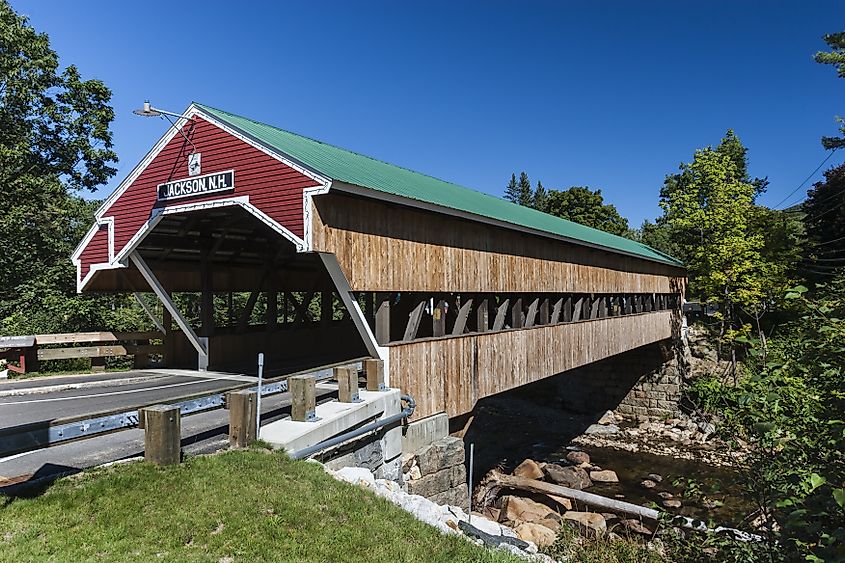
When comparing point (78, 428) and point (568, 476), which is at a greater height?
point (78, 428)

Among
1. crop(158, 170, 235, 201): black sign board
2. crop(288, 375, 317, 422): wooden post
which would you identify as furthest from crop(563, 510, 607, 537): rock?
crop(158, 170, 235, 201): black sign board

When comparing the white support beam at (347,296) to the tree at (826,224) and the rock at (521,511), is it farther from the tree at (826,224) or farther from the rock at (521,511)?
the tree at (826,224)

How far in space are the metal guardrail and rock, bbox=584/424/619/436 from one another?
20.9m

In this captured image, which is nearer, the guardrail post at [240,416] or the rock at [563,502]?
the guardrail post at [240,416]

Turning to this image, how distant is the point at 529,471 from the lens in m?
17.4

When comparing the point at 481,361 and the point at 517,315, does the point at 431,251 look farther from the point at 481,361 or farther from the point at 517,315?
the point at 517,315

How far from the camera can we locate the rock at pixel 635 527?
12547 millimetres

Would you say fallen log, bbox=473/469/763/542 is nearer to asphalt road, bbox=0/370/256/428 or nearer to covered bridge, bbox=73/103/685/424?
covered bridge, bbox=73/103/685/424


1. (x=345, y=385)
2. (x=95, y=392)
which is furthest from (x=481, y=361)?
(x=95, y=392)

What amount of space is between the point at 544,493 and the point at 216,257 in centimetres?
1103

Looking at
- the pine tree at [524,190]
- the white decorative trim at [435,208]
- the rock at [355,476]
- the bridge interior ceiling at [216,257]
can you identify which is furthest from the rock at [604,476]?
the pine tree at [524,190]

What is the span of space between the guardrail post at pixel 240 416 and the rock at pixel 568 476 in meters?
13.0

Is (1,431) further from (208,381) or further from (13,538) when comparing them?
(208,381)

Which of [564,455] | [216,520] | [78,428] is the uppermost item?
[78,428]
